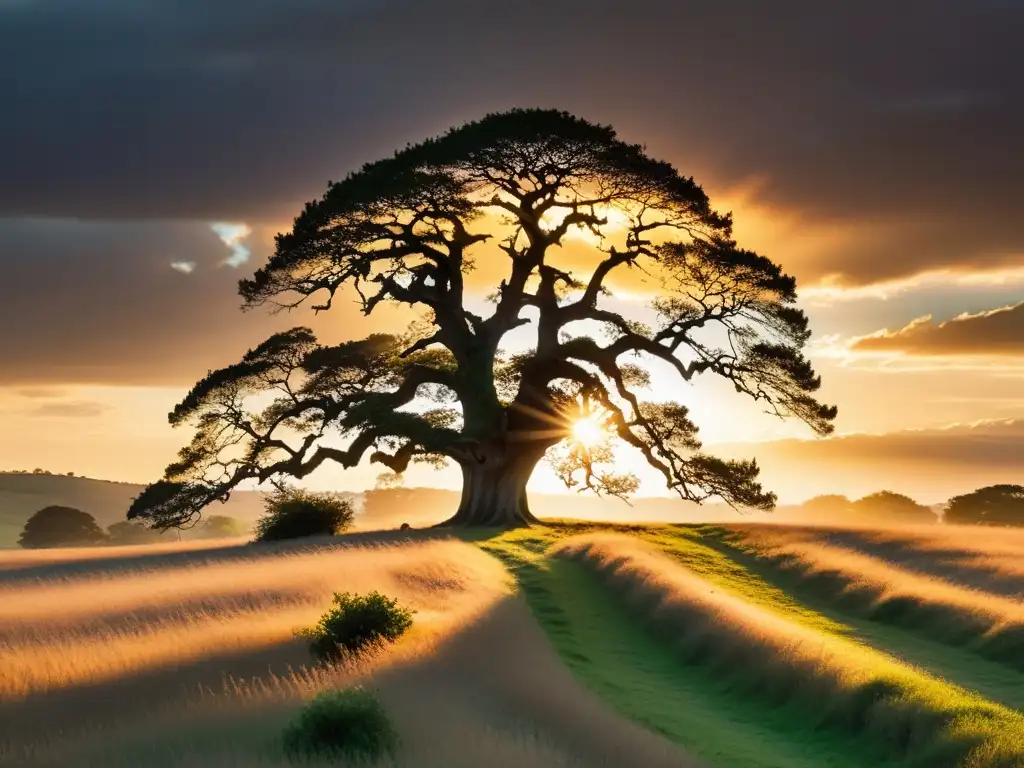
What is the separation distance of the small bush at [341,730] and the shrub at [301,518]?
30412 mm

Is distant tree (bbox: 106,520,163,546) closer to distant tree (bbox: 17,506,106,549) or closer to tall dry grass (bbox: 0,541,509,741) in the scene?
distant tree (bbox: 17,506,106,549)

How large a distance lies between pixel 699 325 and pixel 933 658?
2336cm

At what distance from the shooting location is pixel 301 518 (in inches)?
1689

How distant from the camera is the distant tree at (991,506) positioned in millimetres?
72125

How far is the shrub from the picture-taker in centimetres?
4259

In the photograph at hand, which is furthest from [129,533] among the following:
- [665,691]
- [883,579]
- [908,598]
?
[665,691]

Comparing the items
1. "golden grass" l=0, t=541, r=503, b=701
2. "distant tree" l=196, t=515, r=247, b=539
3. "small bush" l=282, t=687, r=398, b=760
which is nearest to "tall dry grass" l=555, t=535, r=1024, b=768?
"golden grass" l=0, t=541, r=503, b=701

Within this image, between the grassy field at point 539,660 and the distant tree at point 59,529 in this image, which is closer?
the grassy field at point 539,660

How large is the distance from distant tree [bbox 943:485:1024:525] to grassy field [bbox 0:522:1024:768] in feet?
143

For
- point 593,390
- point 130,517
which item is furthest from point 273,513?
point 593,390

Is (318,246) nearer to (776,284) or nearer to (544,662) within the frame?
(776,284)

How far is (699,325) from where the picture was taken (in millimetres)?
43812

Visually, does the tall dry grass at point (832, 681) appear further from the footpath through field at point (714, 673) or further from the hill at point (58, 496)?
the hill at point (58, 496)

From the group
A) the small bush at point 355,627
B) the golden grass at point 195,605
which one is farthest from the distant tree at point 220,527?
the small bush at point 355,627
